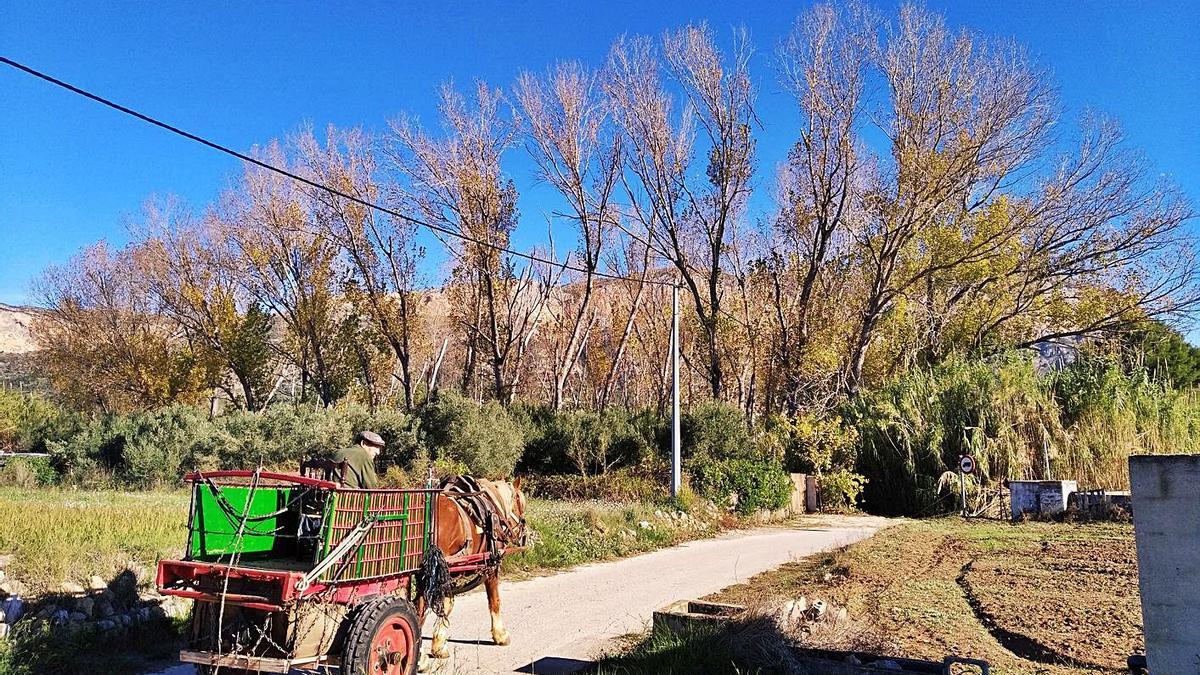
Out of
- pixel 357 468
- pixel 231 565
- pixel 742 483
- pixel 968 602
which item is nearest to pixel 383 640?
pixel 231 565

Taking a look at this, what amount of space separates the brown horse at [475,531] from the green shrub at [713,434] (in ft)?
57.4

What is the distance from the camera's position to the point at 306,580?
5637 millimetres

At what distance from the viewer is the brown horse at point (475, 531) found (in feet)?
25.6

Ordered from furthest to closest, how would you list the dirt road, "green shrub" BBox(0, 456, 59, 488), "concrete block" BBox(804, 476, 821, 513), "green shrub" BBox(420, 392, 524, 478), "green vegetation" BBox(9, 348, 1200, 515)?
1. "concrete block" BBox(804, 476, 821, 513)
2. "green shrub" BBox(420, 392, 524, 478)
3. "green vegetation" BBox(9, 348, 1200, 515)
4. "green shrub" BBox(0, 456, 59, 488)
5. the dirt road

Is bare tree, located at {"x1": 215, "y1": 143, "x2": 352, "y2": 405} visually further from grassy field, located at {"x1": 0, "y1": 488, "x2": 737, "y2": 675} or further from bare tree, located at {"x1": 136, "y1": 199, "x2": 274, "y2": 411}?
grassy field, located at {"x1": 0, "y1": 488, "x2": 737, "y2": 675}

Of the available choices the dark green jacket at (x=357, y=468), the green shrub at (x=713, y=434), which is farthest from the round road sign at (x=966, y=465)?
the dark green jacket at (x=357, y=468)

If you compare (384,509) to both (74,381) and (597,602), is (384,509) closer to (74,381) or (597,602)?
(597,602)

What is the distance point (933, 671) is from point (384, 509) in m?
4.32

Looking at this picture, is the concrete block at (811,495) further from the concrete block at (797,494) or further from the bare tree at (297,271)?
the bare tree at (297,271)

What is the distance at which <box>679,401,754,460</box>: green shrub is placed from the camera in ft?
86.4

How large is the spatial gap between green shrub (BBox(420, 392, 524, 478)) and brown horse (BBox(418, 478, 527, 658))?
1547 cm

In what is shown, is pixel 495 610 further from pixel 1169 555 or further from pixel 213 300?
pixel 213 300

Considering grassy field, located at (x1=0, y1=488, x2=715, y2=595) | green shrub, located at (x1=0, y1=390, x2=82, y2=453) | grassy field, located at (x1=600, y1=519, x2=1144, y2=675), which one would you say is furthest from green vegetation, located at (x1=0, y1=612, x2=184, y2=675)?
green shrub, located at (x1=0, y1=390, x2=82, y2=453)

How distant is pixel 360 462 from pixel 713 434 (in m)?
19.8
